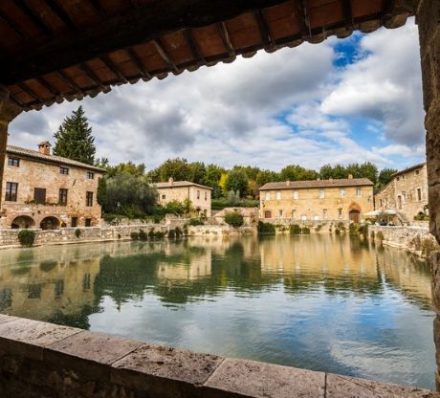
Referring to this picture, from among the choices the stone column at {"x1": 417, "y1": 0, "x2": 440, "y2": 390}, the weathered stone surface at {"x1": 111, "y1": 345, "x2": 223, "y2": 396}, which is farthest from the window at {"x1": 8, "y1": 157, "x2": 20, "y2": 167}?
the stone column at {"x1": 417, "y1": 0, "x2": 440, "y2": 390}

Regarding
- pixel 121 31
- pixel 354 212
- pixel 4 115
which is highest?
pixel 121 31

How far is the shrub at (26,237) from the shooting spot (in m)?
19.6

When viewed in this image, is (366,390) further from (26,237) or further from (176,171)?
(176,171)

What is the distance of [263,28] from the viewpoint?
6.83 feet

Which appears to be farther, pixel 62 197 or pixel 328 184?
pixel 328 184

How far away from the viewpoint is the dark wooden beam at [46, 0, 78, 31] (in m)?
2.21

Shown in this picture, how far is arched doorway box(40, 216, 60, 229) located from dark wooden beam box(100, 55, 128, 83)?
2727 centimetres

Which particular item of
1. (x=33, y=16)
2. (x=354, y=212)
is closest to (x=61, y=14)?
(x=33, y=16)

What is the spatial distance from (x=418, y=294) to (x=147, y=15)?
1035 centimetres

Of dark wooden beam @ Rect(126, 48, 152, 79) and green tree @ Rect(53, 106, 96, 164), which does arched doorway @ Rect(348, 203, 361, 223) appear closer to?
green tree @ Rect(53, 106, 96, 164)

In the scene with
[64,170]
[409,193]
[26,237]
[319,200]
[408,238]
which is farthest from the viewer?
[319,200]

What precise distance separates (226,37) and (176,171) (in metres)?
56.8

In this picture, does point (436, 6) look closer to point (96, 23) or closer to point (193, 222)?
point (96, 23)

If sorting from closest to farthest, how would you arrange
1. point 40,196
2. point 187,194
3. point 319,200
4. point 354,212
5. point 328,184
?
point 40,196 < point 354,212 < point 187,194 < point 328,184 < point 319,200
